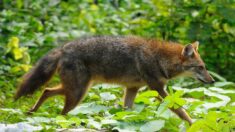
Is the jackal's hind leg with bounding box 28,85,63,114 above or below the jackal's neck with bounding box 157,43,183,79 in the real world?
below

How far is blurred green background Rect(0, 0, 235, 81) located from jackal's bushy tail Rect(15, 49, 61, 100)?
7.63 ft

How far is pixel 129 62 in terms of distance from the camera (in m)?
9.05

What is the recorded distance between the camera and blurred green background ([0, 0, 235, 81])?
11760 millimetres

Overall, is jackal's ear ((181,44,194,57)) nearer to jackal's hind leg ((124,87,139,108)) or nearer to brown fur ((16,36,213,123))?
brown fur ((16,36,213,123))

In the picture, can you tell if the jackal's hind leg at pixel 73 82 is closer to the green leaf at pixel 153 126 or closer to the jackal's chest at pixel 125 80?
the jackal's chest at pixel 125 80

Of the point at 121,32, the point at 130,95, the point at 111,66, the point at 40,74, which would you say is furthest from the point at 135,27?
the point at 40,74

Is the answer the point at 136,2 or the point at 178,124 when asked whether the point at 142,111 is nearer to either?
the point at 178,124

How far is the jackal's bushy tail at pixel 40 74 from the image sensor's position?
880 centimetres

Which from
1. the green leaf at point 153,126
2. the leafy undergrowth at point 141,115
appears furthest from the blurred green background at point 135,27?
the green leaf at point 153,126

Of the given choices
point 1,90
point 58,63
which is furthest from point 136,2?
point 58,63

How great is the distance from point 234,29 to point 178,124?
519cm

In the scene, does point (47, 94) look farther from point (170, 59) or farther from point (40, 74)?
point (170, 59)

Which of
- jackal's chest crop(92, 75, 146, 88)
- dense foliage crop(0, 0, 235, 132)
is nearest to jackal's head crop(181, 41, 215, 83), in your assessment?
dense foliage crop(0, 0, 235, 132)

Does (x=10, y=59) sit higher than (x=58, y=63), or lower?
lower
